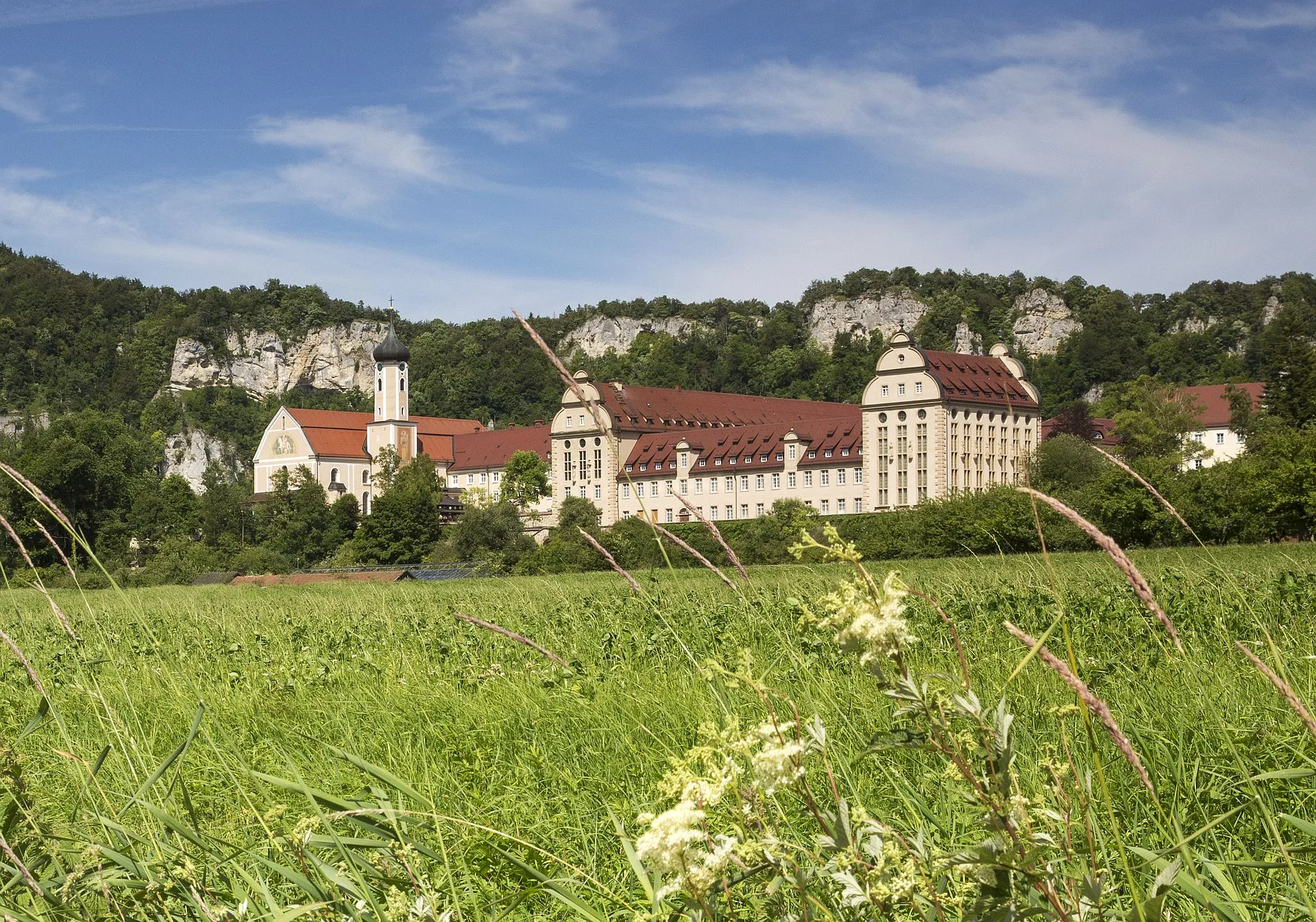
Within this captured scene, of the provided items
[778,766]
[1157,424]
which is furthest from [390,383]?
[778,766]

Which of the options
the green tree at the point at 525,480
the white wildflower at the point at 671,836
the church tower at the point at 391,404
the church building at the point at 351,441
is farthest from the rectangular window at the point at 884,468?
the white wildflower at the point at 671,836

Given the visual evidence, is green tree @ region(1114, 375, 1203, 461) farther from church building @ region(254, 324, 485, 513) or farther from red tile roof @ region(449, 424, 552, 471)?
church building @ region(254, 324, 485, 513)

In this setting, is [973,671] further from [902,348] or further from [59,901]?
[902,348]

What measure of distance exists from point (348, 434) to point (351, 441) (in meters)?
0.79

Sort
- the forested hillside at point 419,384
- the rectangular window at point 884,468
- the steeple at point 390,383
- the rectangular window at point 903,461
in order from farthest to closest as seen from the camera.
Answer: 1. the steeple at point 390,383
2. the rectangular window at point 884,468
3. the rectangular window at point 903,461
4. the forested hillside at point 419,384

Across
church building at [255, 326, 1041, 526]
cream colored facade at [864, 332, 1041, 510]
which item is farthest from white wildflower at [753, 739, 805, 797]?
cream colored facade at [864, 332, 1041, 510]

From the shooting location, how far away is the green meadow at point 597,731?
2.98m

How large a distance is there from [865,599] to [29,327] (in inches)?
7983

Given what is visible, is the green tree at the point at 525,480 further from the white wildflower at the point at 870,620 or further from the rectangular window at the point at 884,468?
the white wildflower at the point at 870,620

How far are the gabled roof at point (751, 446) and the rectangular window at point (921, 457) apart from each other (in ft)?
15.7

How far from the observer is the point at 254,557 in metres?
75.1

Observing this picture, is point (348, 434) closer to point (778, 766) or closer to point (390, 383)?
point (390, 383)

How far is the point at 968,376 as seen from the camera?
319 feet

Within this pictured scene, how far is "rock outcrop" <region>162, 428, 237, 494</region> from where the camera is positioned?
6663 inches
